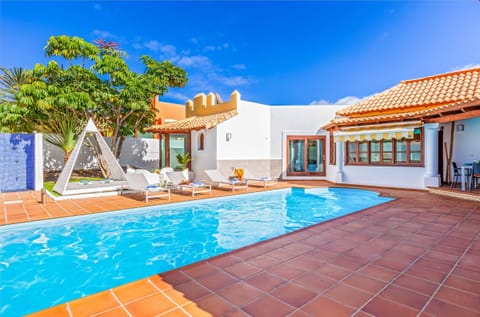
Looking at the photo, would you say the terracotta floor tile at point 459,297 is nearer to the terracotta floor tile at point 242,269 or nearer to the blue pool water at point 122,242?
the terracotta floor tile at point 242,269

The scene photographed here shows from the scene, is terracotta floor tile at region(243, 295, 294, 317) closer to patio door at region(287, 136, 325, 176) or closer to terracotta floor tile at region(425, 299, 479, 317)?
terracotta floor tile at region(425, 299, 479, 317)

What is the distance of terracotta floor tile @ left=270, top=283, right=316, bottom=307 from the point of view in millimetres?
4461

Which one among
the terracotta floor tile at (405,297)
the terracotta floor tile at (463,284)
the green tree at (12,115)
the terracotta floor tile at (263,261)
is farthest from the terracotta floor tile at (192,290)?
the green tree at (12,115)

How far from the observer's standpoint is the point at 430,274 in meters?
5.46

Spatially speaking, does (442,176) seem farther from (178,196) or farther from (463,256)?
(178,196)

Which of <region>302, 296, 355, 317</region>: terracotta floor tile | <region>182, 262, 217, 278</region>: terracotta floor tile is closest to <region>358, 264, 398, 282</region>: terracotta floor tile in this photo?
<region>302, 296, 355, 317</region>: terracotta floor tile

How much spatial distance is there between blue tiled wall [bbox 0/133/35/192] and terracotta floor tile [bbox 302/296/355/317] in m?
20.8

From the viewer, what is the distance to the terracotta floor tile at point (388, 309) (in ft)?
13.4

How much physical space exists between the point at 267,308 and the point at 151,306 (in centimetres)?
192

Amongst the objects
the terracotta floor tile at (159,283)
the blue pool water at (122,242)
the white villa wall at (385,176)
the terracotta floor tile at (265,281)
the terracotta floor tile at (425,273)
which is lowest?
the blue pool water at (122,242)

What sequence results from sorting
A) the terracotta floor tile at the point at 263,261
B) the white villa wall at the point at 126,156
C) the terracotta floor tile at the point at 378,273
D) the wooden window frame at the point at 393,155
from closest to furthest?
the terracotta floor tile at the point at 378,273 < the terracotta floor tile at the point at 263,261 < the wooden window frame at the point at 393,155 < the white villa wall at the point at 126,156

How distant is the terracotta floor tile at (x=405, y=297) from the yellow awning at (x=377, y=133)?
15092 mm

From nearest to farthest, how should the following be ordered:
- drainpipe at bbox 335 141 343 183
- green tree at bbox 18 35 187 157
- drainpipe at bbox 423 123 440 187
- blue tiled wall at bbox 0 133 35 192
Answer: drainpipe at bbox 423 123 440 187
blue tiled wall at bbox 0 133 35 192
green tree at bbox 18 35 187 157
drainpipe at bbox 335 141 343 183

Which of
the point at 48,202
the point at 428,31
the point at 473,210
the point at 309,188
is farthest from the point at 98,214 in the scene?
the point at 428,31
